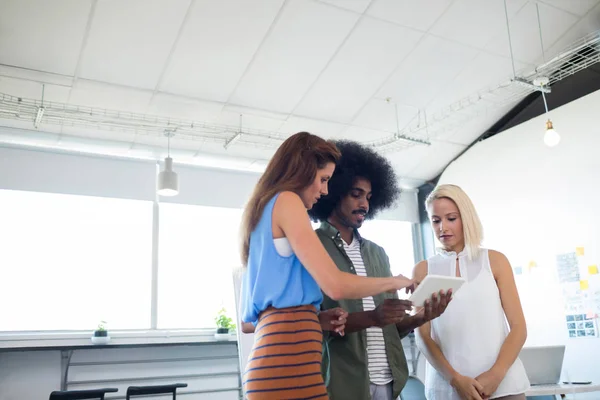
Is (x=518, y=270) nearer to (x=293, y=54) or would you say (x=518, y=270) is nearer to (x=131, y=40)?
(x=293, y=54)

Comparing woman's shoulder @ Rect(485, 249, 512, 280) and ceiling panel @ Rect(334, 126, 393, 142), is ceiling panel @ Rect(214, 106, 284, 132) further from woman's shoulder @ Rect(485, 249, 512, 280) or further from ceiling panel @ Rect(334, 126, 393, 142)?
woman's shoulder @ Rect(485, 249, 512, 280)

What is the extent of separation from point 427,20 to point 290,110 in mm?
1529

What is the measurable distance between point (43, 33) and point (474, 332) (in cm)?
377

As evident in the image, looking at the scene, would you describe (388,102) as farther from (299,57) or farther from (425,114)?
(299,57)

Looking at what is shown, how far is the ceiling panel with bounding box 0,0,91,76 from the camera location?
12.7 ft

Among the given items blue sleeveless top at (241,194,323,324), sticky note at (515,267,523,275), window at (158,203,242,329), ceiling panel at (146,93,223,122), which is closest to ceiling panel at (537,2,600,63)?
sticky note at (515,267,523,275)

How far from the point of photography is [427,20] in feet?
15.2

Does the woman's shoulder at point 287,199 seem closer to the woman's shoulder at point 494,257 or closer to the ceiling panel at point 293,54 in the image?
the woman's shoulder at point 494,257

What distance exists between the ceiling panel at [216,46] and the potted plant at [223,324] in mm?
2310

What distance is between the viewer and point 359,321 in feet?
5.02

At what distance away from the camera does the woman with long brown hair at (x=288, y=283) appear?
47.1 inches

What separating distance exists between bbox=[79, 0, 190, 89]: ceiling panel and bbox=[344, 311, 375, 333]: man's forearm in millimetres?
3231

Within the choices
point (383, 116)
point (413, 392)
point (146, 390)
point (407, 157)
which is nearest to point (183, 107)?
point (383, 116)

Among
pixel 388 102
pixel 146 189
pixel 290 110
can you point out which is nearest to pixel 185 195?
pixel 146 189
